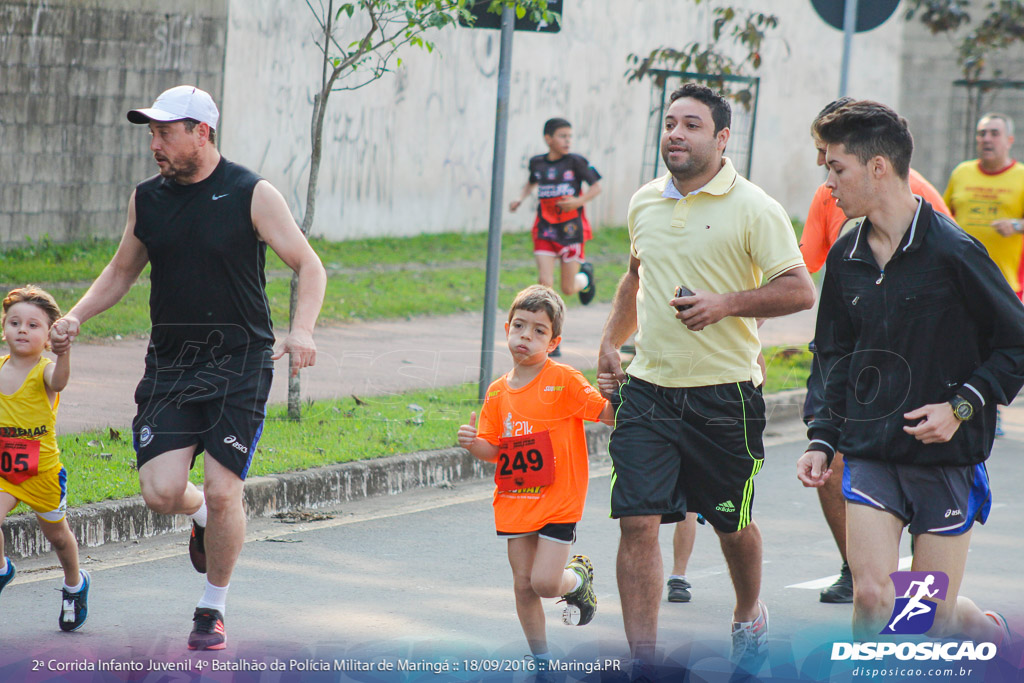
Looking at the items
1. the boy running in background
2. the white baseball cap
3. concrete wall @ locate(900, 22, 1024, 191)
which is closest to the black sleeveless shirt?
the white baseball cap

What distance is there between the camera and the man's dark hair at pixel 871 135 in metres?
4.26

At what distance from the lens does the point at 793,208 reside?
2564 cm

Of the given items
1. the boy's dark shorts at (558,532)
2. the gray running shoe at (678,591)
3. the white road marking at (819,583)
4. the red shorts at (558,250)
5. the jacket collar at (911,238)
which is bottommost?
the white road marking at (819,583)

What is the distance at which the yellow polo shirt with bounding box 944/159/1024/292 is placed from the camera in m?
9.77

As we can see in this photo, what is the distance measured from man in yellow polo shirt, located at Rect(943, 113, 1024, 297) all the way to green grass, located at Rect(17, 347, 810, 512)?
12.8ft

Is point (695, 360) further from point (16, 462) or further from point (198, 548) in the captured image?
point (16, 462)

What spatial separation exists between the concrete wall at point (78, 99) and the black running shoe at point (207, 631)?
890cm

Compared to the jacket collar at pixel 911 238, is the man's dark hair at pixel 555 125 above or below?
above

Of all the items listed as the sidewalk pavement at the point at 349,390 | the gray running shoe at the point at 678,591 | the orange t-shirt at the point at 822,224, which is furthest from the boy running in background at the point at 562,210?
the gray running shoe at the point at 678,591

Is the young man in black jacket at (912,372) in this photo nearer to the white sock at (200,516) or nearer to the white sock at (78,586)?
the white sock at (200,516)

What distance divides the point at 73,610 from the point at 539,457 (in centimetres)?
194

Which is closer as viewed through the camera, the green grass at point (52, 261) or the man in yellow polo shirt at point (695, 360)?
the man in yellow polo shirt at point (695, 360)

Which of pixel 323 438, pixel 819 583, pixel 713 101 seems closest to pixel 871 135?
pixel 713 101

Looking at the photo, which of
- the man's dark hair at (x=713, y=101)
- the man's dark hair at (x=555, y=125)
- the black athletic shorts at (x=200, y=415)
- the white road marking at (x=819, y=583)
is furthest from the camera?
the man's dark hair at (x=555, y=125)
